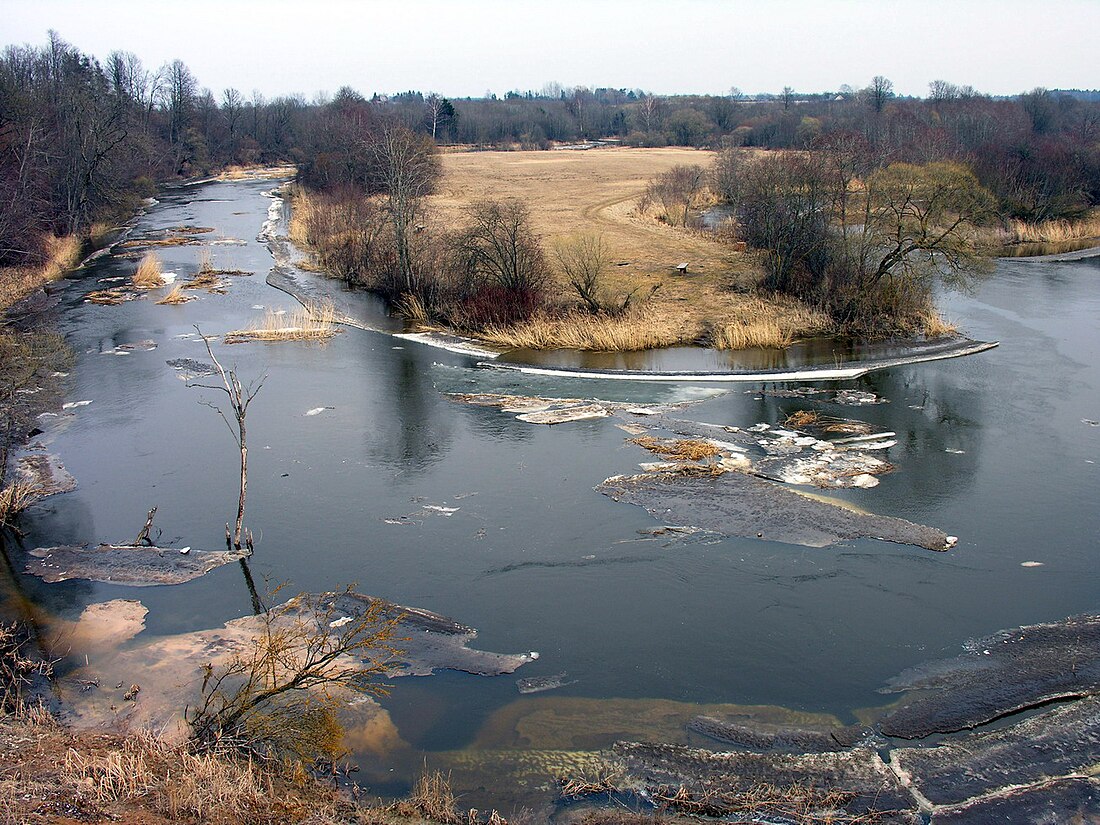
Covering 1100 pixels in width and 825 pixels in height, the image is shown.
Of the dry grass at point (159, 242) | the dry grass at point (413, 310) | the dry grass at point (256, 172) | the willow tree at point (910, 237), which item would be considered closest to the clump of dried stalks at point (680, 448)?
the willow tree at point (910, 237)

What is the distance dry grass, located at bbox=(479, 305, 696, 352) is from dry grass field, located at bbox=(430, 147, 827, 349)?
0.10 metres

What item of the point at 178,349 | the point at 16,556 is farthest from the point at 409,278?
the point at 16,556

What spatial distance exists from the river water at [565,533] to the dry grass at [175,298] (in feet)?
22.9

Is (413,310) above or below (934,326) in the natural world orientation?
above

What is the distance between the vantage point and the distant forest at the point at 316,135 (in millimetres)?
41531

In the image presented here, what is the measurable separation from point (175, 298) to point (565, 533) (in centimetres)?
2349

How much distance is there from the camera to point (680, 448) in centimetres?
1844

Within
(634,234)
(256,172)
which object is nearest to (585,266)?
(634,234)

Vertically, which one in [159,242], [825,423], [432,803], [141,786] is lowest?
[432,803]

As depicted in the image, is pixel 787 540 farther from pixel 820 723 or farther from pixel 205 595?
pixel 205 595

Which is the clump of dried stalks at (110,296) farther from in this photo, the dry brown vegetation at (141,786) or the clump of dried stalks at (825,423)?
the dry brown vegetation at (141,786)

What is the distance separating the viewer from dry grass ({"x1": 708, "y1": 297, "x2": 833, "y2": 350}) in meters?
27.4

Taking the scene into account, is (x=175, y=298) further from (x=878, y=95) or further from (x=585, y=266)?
(x=878, y=95)

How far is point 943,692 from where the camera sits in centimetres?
1118
